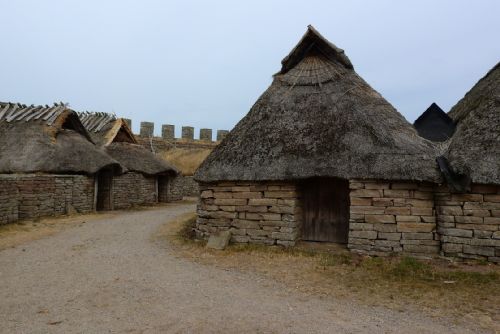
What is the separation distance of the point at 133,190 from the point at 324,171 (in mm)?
15127

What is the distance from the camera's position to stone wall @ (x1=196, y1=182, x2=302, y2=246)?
9.19 meters

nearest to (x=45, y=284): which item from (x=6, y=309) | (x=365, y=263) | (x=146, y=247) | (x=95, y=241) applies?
(x=6, y=309)

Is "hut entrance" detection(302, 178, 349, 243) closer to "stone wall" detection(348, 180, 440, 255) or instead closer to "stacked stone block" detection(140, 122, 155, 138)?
"stone wall" detection(348, 180, 440, 255)

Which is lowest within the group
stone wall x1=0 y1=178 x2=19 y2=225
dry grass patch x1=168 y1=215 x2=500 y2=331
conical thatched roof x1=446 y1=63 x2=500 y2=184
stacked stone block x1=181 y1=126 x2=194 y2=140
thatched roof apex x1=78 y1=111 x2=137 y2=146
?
dry grass patch x1=168 y1=215 x2=500 y2=331

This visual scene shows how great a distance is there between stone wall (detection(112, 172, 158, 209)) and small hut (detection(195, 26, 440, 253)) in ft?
37.2

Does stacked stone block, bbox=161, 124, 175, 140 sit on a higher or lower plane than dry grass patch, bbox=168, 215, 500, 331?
higher

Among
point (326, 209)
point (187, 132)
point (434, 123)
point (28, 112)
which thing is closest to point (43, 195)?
point (28, 112)

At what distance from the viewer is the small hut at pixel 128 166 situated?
20.7 m

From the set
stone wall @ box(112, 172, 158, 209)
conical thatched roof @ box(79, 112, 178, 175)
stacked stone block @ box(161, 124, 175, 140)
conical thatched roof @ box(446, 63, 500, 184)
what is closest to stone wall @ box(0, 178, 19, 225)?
stone wall @ box(112, 172, 158, 209)

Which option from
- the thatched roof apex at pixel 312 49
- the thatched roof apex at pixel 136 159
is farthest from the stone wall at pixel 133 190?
the thatched roof apex at pixel 312 49

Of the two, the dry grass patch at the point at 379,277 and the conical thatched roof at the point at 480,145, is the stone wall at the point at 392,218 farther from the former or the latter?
the conical thatched roof at the point at 480,145

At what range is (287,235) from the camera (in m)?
9.16

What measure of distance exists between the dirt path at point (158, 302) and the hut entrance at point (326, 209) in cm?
305

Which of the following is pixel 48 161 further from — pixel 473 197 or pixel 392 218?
pixel 473 197
